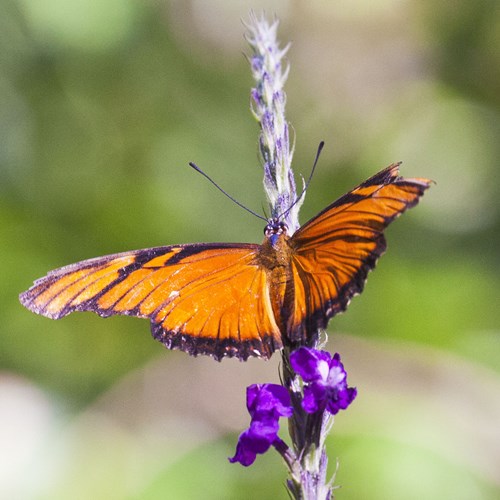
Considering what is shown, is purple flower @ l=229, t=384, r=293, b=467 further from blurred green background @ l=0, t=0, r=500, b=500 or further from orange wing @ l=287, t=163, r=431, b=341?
blurred green background @ l=0, t=0, r=500, b=500

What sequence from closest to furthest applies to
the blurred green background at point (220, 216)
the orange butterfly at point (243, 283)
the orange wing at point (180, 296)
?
the orange butterfly at point (243, 283), the orange wing at point (180, 296), the blurred green background at point (220, 216)

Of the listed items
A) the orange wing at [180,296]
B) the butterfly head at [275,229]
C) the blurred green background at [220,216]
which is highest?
the blurred green background at [220,216]

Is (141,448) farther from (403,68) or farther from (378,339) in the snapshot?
(403,68)

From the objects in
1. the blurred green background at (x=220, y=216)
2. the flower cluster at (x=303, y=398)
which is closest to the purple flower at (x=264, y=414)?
the flower cluster at (x=303, y=398)

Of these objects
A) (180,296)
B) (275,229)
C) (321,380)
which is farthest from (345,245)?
(180,296)

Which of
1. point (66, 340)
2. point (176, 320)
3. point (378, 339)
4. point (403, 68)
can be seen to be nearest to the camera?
point (176, 320)

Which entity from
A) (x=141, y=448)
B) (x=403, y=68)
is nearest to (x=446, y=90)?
(x=403, y=68)

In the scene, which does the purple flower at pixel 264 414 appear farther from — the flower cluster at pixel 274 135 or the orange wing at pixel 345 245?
the flower cluster at pixel 274 135
